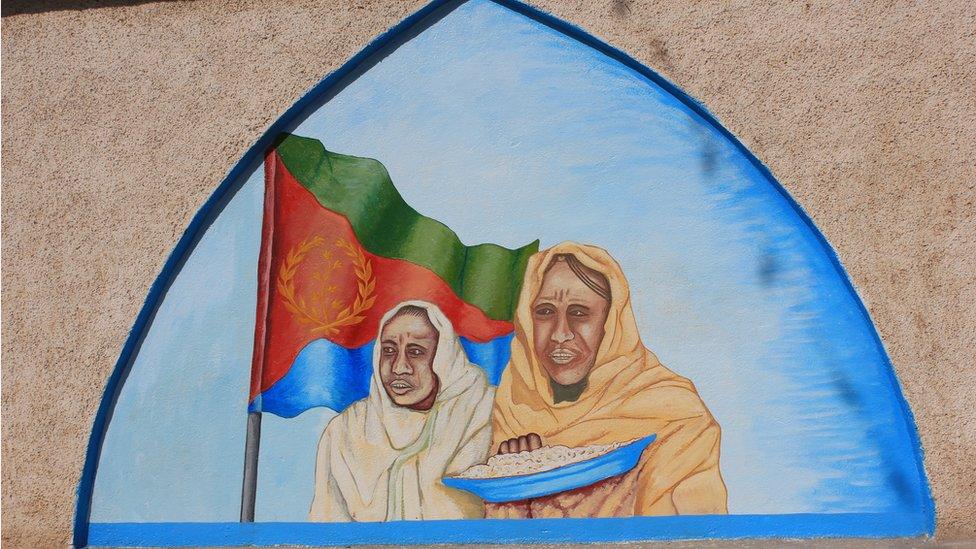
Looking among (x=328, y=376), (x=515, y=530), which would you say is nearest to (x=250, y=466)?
(x=328, y=376)

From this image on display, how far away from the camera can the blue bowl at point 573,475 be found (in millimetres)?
4391

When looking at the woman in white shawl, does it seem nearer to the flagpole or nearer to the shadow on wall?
the flagpole

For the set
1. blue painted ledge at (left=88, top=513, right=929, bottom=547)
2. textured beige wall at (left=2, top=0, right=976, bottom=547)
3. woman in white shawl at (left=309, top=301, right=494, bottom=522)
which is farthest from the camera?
woman in white shawl at (left=309, top=301, right=494, bottom=522)

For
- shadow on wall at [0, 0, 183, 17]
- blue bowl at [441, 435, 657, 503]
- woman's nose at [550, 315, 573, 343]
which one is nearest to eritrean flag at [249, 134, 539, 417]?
woman's nose at [550, 315, 573, 343]

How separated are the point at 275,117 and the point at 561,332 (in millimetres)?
1841

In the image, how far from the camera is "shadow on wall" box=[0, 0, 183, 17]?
5000mm

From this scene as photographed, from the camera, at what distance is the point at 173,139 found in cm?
484

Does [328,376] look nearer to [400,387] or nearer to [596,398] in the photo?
[400,387]

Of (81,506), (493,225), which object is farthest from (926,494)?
(81,506)

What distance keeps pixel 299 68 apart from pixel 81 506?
97.3 inches

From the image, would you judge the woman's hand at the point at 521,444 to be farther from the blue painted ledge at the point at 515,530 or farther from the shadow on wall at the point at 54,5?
the shadow on wall at the point at 54,5

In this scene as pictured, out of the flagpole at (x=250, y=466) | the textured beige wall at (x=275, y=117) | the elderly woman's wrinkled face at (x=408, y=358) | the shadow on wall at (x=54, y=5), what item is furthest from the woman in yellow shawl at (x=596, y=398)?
the shadow on wall at (x=54, y=5)

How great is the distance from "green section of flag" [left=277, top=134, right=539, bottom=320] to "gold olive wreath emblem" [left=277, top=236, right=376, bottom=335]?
110 millimetres

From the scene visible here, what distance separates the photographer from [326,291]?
184 inches
